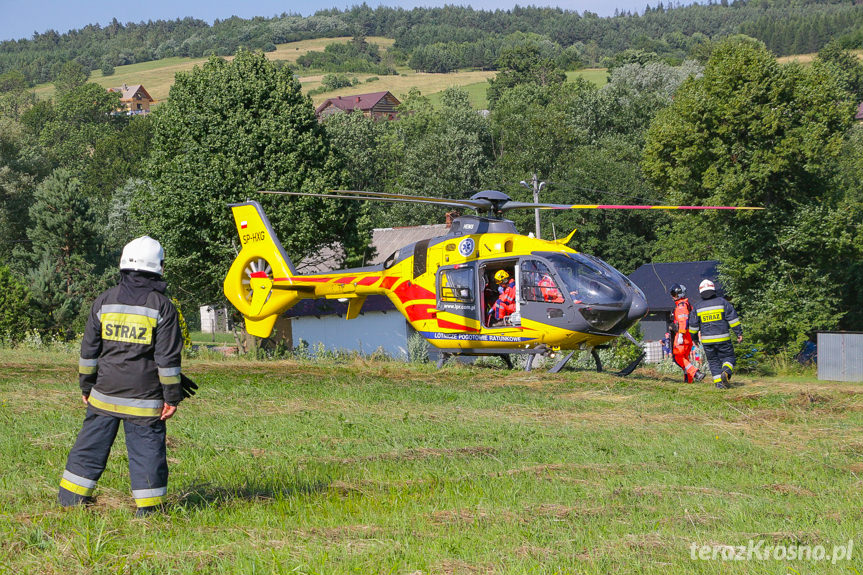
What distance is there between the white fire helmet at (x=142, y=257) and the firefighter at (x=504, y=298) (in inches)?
486

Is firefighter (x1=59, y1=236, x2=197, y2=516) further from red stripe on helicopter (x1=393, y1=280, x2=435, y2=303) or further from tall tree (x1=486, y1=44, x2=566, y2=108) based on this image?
tall tree (x1=486, y1=44, x2=566, y2=108)

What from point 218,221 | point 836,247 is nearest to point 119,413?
point 218,221

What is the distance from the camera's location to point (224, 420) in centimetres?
1119

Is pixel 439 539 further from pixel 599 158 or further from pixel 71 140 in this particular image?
pixel 71 140

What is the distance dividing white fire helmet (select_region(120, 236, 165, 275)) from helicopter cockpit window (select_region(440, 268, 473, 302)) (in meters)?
12.1

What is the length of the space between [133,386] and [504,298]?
41.6 feet

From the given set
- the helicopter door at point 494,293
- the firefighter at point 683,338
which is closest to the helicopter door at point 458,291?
the helicopter door at point 494,293

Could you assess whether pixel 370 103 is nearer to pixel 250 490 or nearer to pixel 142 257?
pixel 250 490

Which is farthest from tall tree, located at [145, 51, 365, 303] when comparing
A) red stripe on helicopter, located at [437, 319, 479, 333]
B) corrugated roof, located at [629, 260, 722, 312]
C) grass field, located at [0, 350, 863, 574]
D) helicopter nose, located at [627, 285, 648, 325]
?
grass field, located at [0, 350, 863, 574]

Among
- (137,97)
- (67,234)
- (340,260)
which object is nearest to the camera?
(340,260)

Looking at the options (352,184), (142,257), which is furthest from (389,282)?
(352,184)

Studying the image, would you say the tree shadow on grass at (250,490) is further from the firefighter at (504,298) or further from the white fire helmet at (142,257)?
the firefighter at (504,298)

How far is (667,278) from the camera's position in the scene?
44.2m

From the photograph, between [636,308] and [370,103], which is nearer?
[636,308]
